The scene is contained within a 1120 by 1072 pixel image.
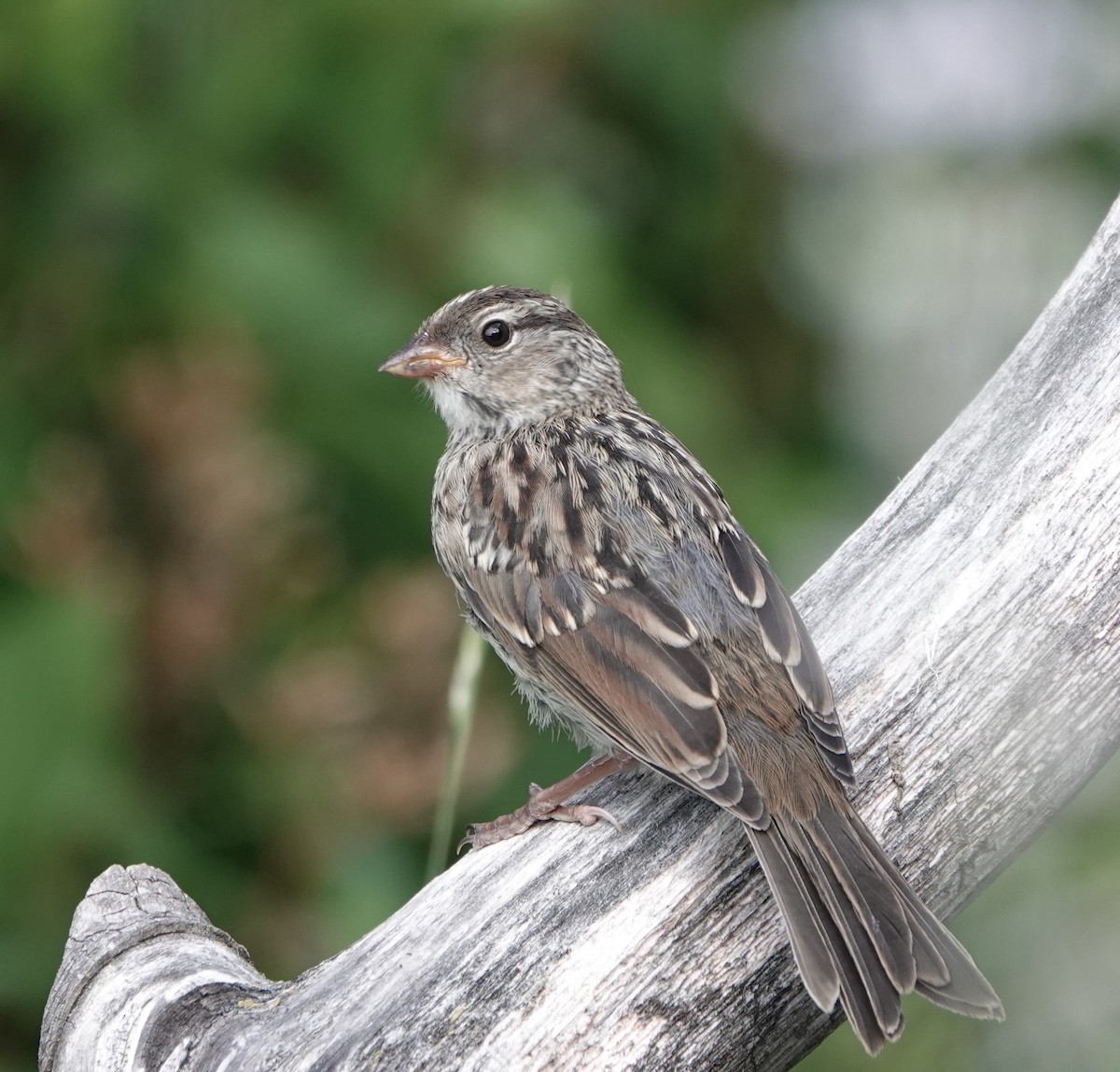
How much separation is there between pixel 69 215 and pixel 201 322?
52 centimetres

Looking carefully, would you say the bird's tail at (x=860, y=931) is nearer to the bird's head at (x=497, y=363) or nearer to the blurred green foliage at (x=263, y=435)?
the blurred green foliage at (x=263, y=435)

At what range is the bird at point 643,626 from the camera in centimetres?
305

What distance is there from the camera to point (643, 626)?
12.2ft

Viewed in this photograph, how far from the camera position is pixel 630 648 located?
3684mm

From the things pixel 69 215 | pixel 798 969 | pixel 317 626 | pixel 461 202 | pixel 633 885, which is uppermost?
pixel 69 215

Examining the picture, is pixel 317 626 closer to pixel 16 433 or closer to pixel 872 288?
pixel 16 433

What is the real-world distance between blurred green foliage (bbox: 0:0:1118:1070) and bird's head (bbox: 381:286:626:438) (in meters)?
0.28

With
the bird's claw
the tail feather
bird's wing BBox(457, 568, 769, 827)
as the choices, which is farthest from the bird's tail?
the bird's claw

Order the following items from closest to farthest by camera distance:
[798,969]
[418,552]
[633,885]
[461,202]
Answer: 1. [798,969]
2. [633,885]
3. [418,552]
4. [461,202]

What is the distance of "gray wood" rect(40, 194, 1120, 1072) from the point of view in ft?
9.75

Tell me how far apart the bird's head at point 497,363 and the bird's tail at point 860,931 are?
173 cm

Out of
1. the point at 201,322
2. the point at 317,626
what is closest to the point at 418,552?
the point at 317,626

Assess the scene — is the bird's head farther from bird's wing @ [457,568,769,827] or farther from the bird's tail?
the bird's tail

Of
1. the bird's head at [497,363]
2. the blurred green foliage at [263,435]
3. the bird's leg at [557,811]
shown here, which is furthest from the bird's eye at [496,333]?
the bird's leg at [557,811]
